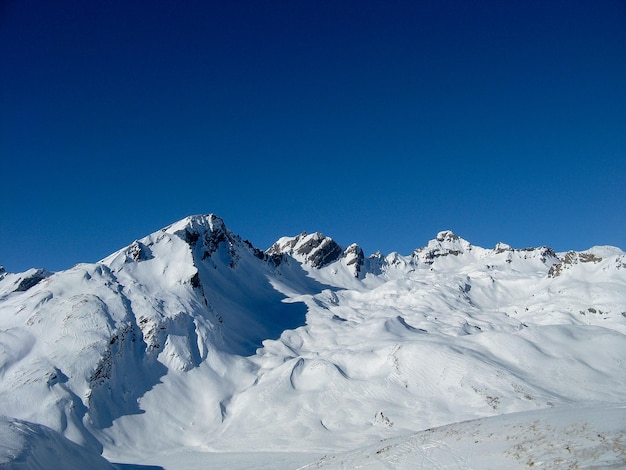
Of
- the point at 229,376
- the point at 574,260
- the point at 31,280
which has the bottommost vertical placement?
the point at 229,376

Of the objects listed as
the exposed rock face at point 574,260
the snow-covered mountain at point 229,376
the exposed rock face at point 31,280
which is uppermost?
the exposed rock face at point 574,260

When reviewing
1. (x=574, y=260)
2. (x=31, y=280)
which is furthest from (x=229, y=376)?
(x=574, y=260)

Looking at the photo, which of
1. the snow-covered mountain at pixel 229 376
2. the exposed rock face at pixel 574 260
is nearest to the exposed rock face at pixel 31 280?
the snow-covered mountain at pixel 229 376

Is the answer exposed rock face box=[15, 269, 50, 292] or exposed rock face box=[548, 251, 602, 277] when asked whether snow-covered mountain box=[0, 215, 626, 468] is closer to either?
exposed rock face box=[15, 269, 50, 292]

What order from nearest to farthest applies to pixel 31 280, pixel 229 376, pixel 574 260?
pixel 229 376 < pixel 31 280 < pixel 574 260

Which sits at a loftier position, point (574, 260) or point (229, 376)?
point (574, 260)

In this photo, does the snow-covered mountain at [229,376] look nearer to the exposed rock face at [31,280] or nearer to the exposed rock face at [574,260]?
the exposed rock face at [31,280]

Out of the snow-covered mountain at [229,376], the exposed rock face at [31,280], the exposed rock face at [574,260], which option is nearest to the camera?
the snow-covered mountain at [229,376]

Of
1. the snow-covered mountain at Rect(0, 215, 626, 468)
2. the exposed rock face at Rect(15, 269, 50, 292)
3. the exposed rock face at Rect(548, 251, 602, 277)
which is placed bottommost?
the snow-covered mountain at Rect(0, 215, 626, 468)

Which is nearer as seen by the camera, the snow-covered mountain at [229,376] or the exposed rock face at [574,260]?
the snow-covered mountain at [229,376]

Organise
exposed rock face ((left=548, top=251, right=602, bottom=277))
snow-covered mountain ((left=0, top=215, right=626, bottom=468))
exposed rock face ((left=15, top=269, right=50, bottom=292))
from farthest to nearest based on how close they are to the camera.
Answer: exposed rock face ((left=548, top=251, right=602, bottom=277)), exposed rock face ((left=15, top=269, right=50, bottom=292)), snow-covered mountain ((left=0, top=215, right=626, bottom=468))

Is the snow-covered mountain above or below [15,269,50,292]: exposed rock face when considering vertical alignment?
below

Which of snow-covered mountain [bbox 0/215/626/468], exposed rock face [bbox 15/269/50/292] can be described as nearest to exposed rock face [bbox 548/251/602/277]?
snow-covered mountain [bbox 0/215/626/468]

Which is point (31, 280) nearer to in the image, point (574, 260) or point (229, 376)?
point (229, 376)
